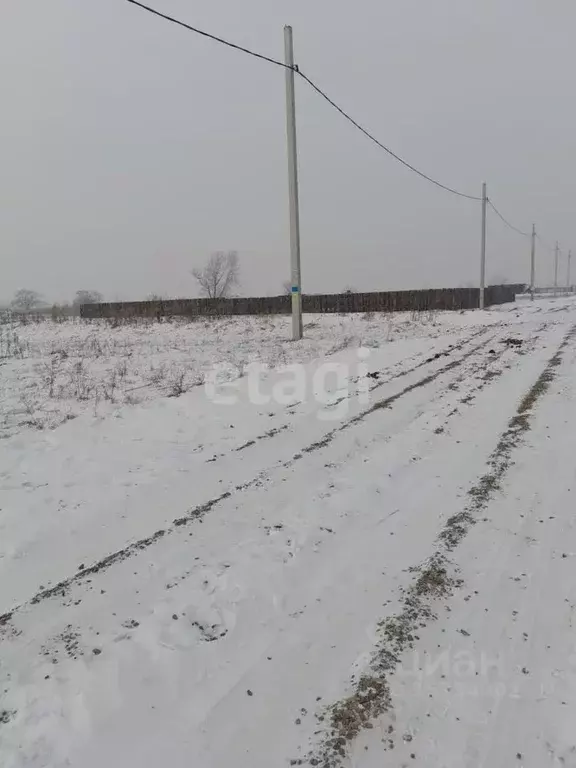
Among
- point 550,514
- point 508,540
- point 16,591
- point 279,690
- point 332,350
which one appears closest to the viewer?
point 279,690

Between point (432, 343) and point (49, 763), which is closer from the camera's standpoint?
point (49, 763)

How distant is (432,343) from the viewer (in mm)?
12758

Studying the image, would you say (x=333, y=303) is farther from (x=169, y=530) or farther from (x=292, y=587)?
(x=292, y=587)

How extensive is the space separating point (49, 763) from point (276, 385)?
6.52 m

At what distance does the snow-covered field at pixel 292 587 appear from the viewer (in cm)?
188

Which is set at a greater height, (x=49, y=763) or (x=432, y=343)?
(x=432, y=343)

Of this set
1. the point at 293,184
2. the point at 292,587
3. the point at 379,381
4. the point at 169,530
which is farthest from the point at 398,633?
the point at 293,184

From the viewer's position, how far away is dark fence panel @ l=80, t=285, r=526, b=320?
103 ft

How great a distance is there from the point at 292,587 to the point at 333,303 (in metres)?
33.5

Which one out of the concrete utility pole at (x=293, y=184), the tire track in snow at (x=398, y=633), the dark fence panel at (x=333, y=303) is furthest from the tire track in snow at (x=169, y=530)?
the dark fence panel at (x=333, y=303)

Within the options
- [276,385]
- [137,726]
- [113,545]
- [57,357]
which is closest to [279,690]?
[137,726]

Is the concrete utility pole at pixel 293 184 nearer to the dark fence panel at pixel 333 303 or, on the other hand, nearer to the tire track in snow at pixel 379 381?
the tire track in snow at pixel 379 381

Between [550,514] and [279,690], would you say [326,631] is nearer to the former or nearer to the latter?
[279,690]

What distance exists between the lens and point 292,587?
2.78 metres
